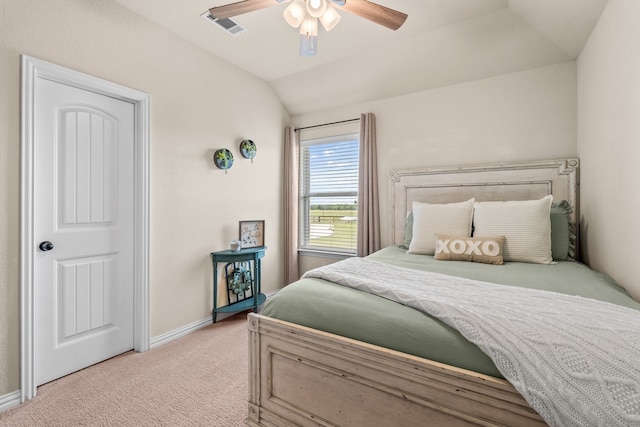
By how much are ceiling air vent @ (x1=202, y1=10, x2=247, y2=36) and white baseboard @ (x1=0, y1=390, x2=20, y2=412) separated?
279 cm

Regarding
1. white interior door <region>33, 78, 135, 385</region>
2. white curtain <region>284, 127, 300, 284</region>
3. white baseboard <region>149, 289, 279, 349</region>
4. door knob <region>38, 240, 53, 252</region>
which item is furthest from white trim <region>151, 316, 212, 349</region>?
white curtain <region>284, 127, 300, 284</region>

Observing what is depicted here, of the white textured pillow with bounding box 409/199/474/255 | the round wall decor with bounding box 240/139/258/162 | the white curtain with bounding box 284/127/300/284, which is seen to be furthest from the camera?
the white curtain with bounding box 284/127/300/284

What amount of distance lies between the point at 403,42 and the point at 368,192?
1.47 meters

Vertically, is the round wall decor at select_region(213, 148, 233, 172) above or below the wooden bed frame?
above

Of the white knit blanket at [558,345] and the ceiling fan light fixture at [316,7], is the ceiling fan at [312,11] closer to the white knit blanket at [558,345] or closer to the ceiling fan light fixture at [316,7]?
the ceiling fan light fixture at [316,7]

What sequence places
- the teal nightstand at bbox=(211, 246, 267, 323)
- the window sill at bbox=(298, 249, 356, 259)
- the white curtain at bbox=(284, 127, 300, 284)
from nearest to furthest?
the teal nightstand at bbox=(211, 246, 267, 323) → the window sill at bbox=(298, 249, 356, 259) → the white curtain at bbox=(284, 127, 300, 284)

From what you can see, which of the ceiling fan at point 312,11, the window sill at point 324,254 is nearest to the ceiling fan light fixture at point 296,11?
the ceiling fan at point 312,11

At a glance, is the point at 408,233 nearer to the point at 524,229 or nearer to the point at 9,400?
the point at 524,229

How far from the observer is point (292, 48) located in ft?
9.18

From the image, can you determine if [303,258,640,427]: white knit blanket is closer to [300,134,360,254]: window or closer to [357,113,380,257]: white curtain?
[357,113,380,257]: white curtain

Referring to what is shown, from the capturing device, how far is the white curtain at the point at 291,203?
367 cm

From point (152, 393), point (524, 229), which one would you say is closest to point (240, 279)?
point (152, 393)

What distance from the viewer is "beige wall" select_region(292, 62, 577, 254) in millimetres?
2482

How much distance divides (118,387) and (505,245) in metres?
2.70
